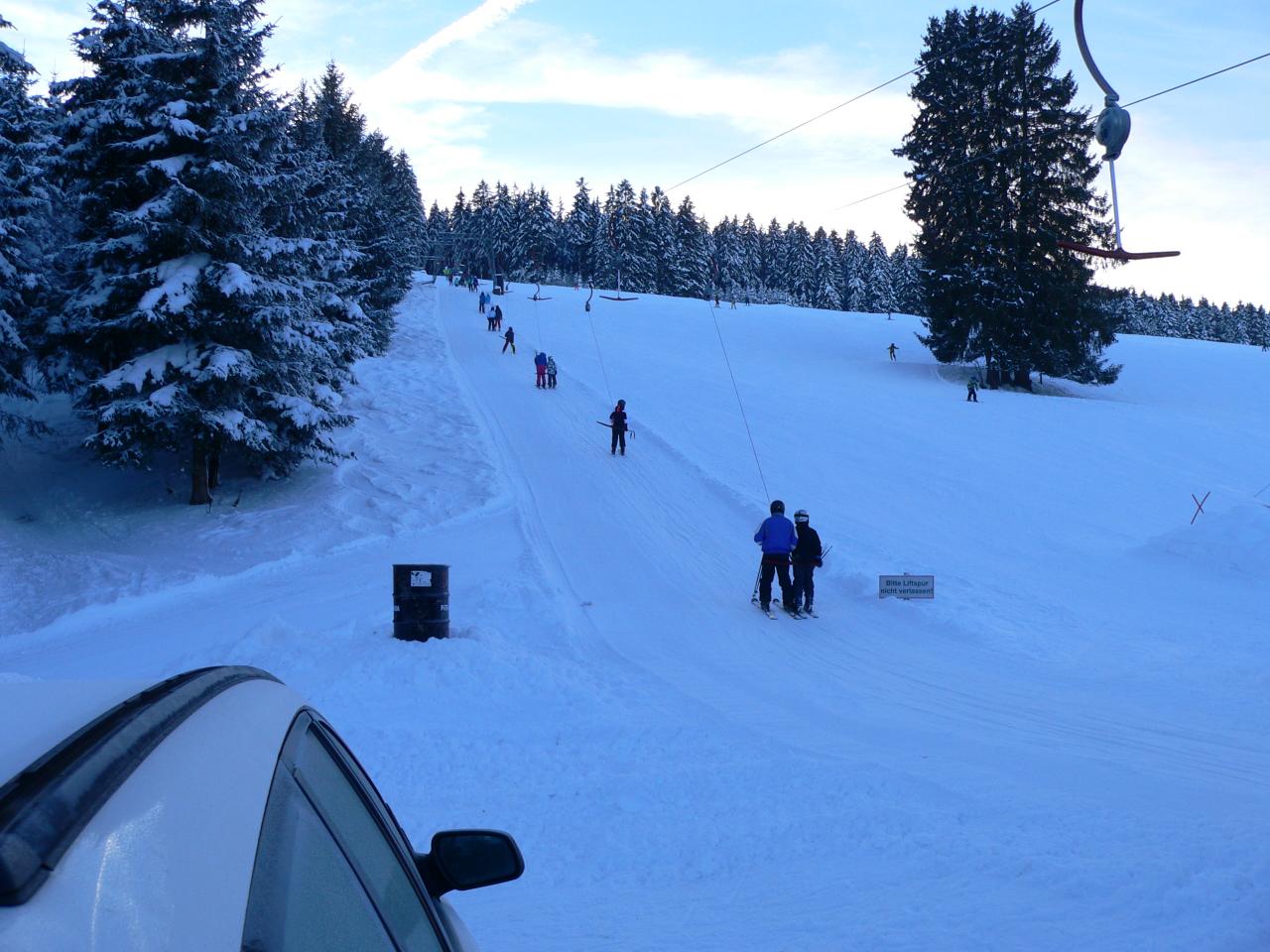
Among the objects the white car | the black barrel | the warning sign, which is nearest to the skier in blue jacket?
the warning sign

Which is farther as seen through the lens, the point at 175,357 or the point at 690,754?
the point at 175,357

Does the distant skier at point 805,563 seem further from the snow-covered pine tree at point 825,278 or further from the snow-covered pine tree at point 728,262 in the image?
the snow-covered pine tree at point 825,278

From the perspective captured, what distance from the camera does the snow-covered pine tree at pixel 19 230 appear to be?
18.7m

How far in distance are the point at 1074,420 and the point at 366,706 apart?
30.1 m

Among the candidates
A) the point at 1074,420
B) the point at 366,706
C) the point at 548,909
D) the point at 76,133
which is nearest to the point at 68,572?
the point at 76,133

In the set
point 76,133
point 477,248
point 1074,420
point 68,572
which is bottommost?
point 68,572

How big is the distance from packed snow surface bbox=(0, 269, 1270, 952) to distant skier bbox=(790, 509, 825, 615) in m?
0.50

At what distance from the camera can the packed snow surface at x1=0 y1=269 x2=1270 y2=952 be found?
5.59m

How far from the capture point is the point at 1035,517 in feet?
→ 69.1

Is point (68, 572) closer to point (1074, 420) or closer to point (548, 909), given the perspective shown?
point (548, 909)

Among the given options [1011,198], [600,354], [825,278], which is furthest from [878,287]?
[600,354]

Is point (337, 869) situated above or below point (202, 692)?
below

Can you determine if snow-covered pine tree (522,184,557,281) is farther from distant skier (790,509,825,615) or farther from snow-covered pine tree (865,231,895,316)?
distant skier (790,509,825,615)

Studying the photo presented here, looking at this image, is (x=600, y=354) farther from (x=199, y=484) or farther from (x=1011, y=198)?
(x=199, y=484)
